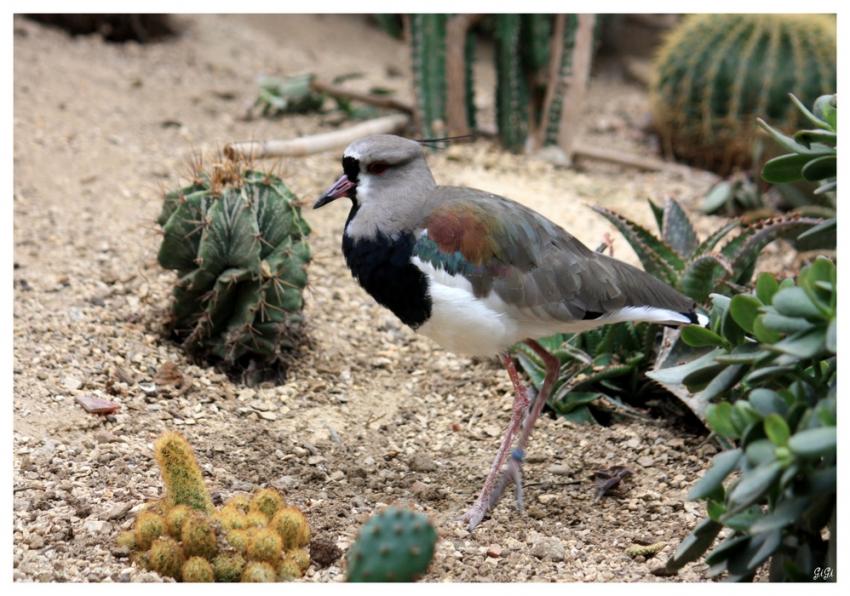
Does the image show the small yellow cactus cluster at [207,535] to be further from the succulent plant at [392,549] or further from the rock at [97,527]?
the succulent plant at [392,549]

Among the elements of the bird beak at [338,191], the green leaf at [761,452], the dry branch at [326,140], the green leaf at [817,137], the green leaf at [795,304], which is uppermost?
the dry branch at [326,140]

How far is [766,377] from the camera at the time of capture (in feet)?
9.39

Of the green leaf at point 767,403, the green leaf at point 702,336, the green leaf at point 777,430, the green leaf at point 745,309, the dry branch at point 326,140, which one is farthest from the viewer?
the dry branch at point 326,140

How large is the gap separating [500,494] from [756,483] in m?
1.51

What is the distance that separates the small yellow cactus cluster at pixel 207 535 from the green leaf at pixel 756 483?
1.36m

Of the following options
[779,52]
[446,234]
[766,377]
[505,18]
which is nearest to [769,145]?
[779,52]

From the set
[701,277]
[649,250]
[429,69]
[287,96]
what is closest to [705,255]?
[701,277]

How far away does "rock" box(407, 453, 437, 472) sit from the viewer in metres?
4.12

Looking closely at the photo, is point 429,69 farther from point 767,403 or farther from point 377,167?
point 767,403

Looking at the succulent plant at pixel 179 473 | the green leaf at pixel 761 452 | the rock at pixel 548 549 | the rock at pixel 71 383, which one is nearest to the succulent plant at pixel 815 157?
the green leaf at pixel 761 452

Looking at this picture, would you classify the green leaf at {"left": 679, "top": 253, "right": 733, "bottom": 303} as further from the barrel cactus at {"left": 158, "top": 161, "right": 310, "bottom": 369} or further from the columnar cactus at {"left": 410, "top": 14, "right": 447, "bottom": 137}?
the columnar cactus at {"left": 410, "top": 14, "right": 447, "bottom": 137}

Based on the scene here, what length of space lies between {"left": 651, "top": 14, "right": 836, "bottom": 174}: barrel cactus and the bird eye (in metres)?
4.12

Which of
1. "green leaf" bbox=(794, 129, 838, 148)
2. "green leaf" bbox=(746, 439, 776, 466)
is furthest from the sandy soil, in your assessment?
"green leaf" bbox=(794, 129, 838, 148)

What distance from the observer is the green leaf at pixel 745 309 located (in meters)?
2.81
